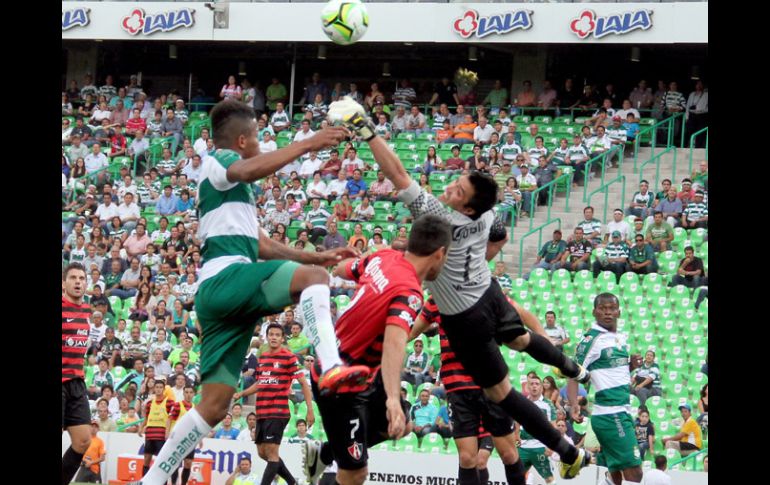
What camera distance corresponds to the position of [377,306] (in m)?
8.59

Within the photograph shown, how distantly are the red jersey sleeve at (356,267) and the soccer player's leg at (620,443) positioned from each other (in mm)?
3655

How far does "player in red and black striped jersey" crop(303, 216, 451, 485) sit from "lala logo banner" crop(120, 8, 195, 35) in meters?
21.1

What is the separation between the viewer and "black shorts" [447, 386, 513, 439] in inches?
435

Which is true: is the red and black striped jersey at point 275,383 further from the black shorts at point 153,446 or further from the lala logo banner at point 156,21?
the lala logo banner at point 156,21

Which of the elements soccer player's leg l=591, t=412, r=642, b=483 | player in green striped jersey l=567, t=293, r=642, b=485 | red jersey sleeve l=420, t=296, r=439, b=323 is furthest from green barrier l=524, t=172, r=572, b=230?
red jersey sleeve l=420, t=296, r=439, b=323

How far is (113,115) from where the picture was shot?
29828mm

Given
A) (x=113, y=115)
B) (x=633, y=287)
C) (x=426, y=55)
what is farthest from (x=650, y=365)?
(x=113, y=115)

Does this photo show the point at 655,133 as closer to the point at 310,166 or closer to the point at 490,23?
the point at 490,23

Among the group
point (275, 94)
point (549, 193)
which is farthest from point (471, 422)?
point (275, 94)

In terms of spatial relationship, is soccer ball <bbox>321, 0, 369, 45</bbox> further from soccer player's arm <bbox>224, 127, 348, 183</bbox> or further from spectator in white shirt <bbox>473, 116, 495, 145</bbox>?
spectator in white shirt <bbox>473, 116, 495, 145</bbox>

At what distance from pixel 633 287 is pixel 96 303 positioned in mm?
8994

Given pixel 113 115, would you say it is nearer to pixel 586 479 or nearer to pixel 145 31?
pixel 145 31

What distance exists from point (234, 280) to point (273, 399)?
20.9ft
